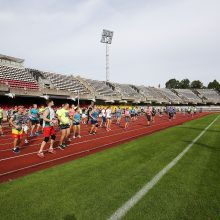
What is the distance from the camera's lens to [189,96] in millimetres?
89125

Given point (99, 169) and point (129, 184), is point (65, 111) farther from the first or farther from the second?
point (129, 184)

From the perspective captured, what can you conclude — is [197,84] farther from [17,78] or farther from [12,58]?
[17,78]

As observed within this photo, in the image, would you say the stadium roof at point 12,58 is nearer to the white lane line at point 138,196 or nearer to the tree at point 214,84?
the white lane line at point 138,196

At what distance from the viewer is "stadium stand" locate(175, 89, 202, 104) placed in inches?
3313

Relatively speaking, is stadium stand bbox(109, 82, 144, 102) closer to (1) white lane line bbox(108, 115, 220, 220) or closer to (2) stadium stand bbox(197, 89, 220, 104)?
(2) stadium stand bbox(197, 89, 220, 104)

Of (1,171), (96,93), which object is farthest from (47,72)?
(1,171)

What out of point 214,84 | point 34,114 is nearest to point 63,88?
point 34,114

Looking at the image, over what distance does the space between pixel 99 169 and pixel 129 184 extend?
165 cm

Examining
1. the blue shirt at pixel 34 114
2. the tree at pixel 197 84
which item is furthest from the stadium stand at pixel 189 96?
the blue shirt at pixel 34 114

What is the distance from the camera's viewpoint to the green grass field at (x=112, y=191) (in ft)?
14.1

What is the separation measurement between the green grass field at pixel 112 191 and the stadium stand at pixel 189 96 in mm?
78397

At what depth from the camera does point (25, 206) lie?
4.65m

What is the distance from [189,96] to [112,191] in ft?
288

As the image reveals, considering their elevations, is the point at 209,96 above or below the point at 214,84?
below
